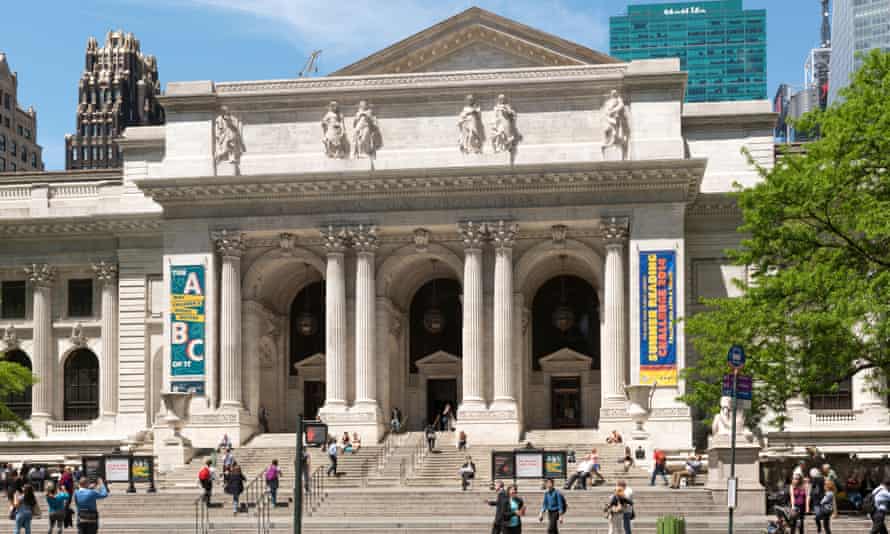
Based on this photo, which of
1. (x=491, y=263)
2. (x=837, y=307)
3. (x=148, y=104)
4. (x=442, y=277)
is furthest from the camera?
(x=148, y=104)

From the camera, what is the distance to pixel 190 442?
225ft

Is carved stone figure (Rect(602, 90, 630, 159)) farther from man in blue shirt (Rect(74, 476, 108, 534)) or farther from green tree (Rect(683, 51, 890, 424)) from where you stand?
man in blue shirt (Rect(74, 476, 108, 534))

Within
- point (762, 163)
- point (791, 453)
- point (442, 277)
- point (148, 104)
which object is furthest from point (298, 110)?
point (148, 104)

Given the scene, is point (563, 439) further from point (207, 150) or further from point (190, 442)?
point (207, 150)

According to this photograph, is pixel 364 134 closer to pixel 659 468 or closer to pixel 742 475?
pixel 659 468

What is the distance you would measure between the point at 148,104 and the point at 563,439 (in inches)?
4399

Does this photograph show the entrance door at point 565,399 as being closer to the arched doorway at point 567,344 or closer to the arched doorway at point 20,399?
the arched doorway at point 567,344

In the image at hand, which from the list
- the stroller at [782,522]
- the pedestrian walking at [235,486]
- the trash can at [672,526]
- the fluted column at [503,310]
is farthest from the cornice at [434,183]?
the trash can at [672,526]

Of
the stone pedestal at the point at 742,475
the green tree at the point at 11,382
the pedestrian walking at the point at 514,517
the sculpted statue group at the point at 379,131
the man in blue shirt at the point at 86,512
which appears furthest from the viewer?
the sculpted statue group at the point at 379,131

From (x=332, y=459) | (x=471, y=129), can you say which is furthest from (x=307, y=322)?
(x=332, y=459)

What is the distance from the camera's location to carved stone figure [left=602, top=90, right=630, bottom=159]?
229 ft

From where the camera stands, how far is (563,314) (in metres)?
75.4

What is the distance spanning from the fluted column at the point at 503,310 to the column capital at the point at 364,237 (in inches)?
211

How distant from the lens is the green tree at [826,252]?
140 feet
